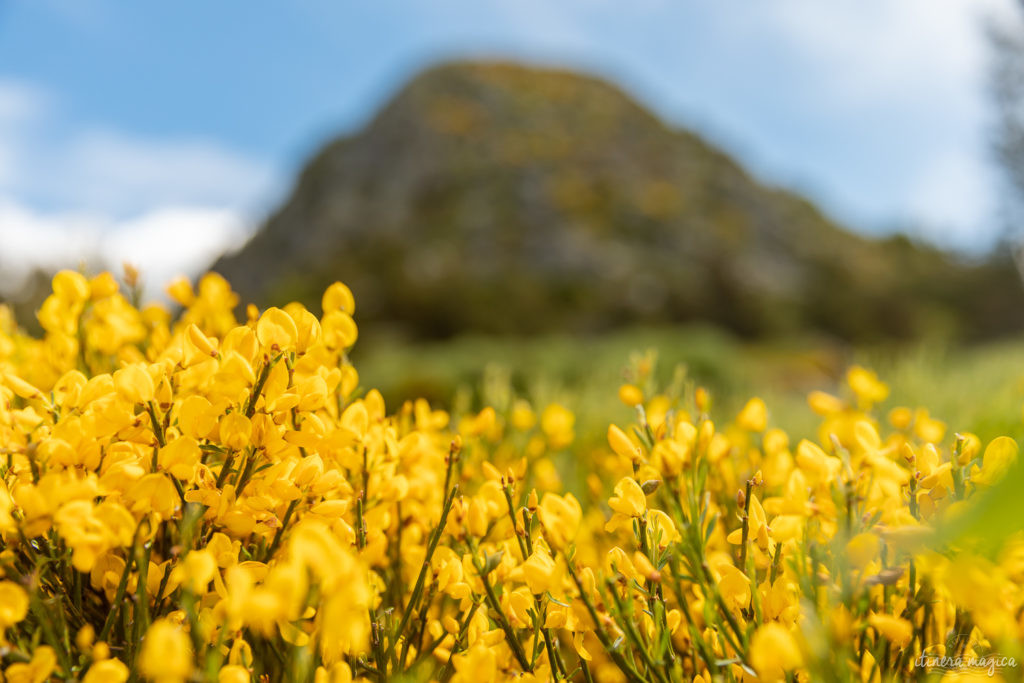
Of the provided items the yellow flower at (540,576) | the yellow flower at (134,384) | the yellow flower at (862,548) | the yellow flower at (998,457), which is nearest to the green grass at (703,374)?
the yellow flower at (998,457)

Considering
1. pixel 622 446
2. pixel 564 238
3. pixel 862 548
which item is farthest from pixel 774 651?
pixel 564 238

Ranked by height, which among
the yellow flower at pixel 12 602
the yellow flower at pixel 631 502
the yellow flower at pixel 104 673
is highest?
the yellow flower at pixel 631 502

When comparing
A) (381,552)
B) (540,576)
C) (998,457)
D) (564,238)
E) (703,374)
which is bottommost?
(703,374)

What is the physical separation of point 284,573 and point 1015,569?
58 centimetres

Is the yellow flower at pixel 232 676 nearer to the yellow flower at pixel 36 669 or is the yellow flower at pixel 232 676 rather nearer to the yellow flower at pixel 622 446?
the yellow flower at pixel 36 669

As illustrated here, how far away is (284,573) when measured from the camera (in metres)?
0.39

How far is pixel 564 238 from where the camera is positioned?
19.7m

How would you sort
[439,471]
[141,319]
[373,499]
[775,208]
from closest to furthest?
[373,499]
[439,471]
[141,319]
[775,208]

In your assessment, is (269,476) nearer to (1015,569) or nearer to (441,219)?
(1015,569)

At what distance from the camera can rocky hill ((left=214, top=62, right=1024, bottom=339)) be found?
14781 mm

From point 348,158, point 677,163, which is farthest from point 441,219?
point 677,163

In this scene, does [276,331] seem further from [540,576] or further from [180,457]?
[540,576]

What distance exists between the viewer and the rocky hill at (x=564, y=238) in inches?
582

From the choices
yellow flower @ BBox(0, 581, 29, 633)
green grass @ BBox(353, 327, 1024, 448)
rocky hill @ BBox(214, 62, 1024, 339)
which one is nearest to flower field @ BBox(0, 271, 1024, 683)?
yellow flower @ BBox(0, 581, 29, 633)
